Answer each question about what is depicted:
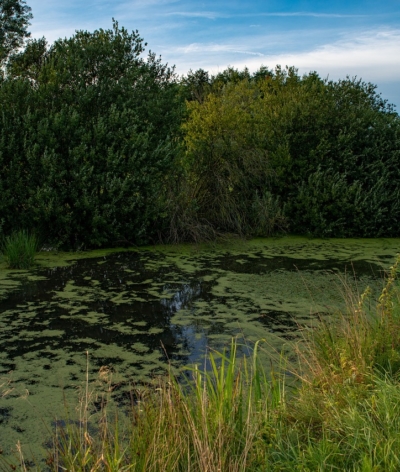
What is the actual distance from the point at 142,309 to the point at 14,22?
26115mm

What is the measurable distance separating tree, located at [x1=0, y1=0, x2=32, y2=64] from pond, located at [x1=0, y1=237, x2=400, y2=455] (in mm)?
22211

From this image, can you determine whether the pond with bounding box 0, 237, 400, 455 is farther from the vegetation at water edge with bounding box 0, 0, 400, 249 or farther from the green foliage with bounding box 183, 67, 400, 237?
the green foliage with bounding box 183, 67, 400, 237

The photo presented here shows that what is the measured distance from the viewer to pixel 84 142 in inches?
351

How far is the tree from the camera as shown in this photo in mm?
27562

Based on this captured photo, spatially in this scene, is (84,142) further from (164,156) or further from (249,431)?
(249,431)

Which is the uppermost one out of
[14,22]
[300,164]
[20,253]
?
[14,22]

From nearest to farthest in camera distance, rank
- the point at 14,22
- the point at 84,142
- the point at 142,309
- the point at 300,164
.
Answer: the point at 142,309 < the point at 84,142 < the point at 300,164 < the point at 14,22

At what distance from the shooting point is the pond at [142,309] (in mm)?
4082

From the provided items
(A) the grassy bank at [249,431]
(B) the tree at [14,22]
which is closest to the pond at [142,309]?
(A) the grassy bank at [249,431]

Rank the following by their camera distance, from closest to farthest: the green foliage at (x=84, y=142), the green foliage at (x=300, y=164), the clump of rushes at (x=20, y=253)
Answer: the clump of rushes at (x=20, y=253) → the green foliage at (x=84, y=142) → the green foliage at (x=300, y=164)

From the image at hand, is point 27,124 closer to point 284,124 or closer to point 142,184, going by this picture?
point 142,184

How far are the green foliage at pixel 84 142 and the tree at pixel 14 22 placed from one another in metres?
19.6

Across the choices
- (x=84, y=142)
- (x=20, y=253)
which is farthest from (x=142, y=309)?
(x=84, y=142)

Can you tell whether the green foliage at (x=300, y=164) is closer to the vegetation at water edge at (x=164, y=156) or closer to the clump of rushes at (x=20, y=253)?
the vegetation at water edge at (x=164, y=156)
